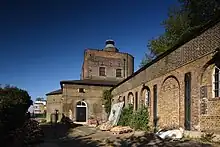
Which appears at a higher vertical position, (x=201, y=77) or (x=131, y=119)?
(x=201, y=77)

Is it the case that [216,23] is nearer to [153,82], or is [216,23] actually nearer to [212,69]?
[212,69]

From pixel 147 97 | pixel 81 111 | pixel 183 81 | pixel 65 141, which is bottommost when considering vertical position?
pixel 65 141

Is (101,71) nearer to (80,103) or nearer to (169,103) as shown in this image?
(80,103)

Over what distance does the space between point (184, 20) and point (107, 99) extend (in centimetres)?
1448

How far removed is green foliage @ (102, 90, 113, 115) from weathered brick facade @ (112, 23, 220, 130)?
15.6 m

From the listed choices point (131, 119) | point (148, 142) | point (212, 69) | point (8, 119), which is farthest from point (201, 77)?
point (131, 119)

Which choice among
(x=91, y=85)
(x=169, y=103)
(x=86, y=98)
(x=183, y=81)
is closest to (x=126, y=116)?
(x=169, y=103)

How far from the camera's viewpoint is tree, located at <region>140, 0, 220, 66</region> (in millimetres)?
28417

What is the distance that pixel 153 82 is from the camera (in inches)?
814

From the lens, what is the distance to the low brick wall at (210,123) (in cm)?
1211

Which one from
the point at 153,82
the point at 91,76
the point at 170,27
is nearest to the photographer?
the point at 153,82

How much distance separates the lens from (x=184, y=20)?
108ft

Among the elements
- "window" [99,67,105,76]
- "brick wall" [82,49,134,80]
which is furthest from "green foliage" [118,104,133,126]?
"window" [99,67,105,76]

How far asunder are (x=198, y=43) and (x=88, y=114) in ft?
83.2
